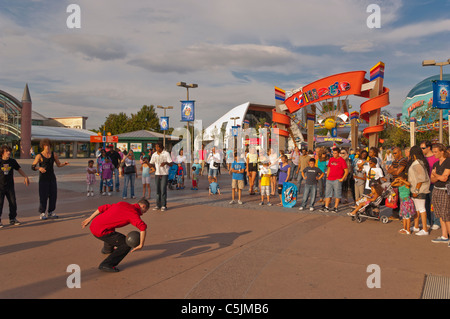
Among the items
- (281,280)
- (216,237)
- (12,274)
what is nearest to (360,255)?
(281,280)

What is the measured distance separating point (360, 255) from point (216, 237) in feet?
8.30

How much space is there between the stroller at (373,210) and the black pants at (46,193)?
705cm

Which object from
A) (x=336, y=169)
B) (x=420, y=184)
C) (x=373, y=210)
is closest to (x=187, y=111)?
(x=336, y=169)

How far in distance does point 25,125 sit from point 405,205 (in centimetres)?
4875

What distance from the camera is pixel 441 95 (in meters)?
14.0

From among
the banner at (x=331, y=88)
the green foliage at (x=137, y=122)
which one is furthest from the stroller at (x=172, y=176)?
the green foliage at (x=137, y=122)

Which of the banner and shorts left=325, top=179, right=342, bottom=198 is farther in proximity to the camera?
the banner

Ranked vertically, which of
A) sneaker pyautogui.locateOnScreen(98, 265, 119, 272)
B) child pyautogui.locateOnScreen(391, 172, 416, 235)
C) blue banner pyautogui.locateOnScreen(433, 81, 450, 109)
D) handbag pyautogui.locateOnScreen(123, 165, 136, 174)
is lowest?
sneaker pyautogui.locateOnScreen(98, 265, 119, 272)

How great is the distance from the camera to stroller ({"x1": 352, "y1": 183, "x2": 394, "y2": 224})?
768 centimetres

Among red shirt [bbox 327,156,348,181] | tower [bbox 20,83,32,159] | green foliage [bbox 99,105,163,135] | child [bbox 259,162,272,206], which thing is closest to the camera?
red shirt [bbox 327,156,348,181]

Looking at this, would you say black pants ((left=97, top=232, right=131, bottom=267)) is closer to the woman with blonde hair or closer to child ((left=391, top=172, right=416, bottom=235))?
the woman with blonde hair

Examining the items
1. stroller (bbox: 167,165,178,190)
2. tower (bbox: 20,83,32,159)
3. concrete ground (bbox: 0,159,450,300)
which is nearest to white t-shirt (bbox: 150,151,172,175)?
concrete ground (bbox: 0,159,450,300)

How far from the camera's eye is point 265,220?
7.89 metres

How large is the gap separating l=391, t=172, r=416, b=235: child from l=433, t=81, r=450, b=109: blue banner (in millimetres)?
9111
